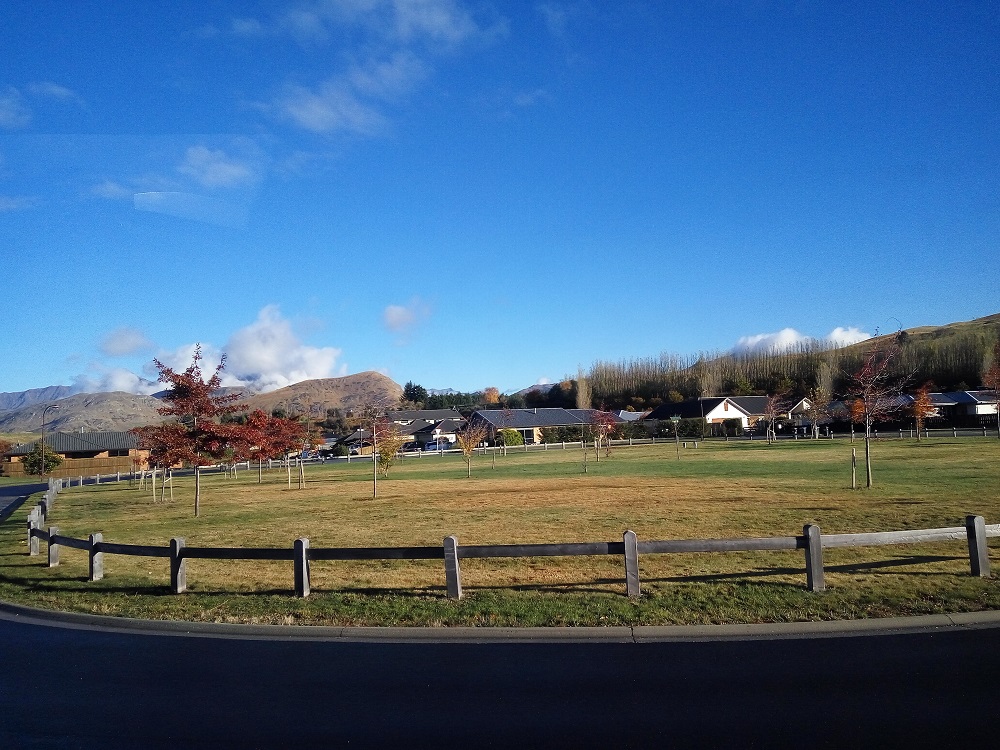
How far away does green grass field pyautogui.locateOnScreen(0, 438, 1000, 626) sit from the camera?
10477 mm

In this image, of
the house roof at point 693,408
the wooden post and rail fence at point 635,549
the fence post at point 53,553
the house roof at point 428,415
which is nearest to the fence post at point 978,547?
the wooden post and rail fence at point 635,549

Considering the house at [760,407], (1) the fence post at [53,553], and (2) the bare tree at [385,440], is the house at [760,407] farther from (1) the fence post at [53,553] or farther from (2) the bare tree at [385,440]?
Answer: (1) the fence post at [53,553]

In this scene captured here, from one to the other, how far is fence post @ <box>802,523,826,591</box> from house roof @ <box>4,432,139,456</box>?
89077 mm

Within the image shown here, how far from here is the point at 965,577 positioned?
1120 centimetres

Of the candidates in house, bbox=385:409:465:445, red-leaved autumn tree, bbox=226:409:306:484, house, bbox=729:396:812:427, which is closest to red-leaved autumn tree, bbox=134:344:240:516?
red-leaved autumn tree, bbox=226:409:306:484

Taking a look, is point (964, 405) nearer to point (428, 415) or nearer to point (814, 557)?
point (428, 415)

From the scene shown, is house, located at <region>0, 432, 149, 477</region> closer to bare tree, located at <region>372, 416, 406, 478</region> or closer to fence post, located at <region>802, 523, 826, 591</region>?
bare tree, located at <region>372, 416, 406, 478</region>

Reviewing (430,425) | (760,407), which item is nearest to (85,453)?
(430,425)

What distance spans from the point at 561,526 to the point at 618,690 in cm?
Result: 1137

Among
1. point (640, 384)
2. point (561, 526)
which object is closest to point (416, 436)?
point (640, 384)

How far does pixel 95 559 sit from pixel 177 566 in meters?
2.61

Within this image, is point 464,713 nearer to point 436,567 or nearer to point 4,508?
point 436,567

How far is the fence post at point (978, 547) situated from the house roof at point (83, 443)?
90.3 meters

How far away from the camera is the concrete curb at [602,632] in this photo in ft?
30.0
